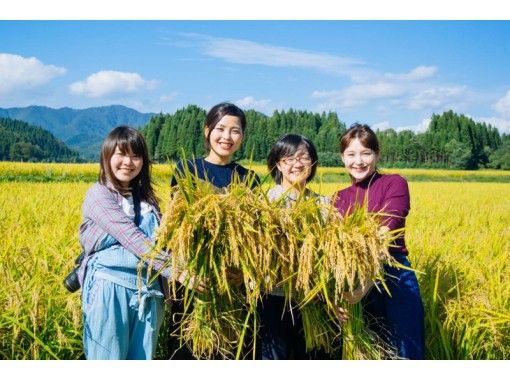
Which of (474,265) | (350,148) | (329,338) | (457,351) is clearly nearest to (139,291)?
(329,338)

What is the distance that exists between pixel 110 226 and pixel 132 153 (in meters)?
0.33

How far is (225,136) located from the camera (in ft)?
7.55

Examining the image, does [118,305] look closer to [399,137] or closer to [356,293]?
[356,293]

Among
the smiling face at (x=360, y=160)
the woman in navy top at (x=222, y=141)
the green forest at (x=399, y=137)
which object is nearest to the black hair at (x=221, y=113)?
the woman in navy top at (x=222, y=141)

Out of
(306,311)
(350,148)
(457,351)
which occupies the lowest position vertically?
(457,351)

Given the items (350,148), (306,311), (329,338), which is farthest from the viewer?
(350,148)

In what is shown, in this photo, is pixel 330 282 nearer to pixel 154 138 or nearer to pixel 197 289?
pixel 197 289

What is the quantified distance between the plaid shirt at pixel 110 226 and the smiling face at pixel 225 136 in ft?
1.63

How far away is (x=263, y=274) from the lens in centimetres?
170

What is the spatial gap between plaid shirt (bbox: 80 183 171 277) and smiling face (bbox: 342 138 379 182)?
956 mm

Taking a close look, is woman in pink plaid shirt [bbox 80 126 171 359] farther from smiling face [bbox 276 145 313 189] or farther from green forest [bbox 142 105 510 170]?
green forest [bbox 142 105 510 170]

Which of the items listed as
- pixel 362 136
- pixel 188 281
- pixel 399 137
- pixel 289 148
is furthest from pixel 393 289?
pixel 399 137

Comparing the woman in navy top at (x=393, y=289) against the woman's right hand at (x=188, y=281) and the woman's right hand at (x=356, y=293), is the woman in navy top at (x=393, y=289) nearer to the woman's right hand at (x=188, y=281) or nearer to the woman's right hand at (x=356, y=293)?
the woman's right hand at (x=356, y=293)

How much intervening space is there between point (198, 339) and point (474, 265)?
2169mm
